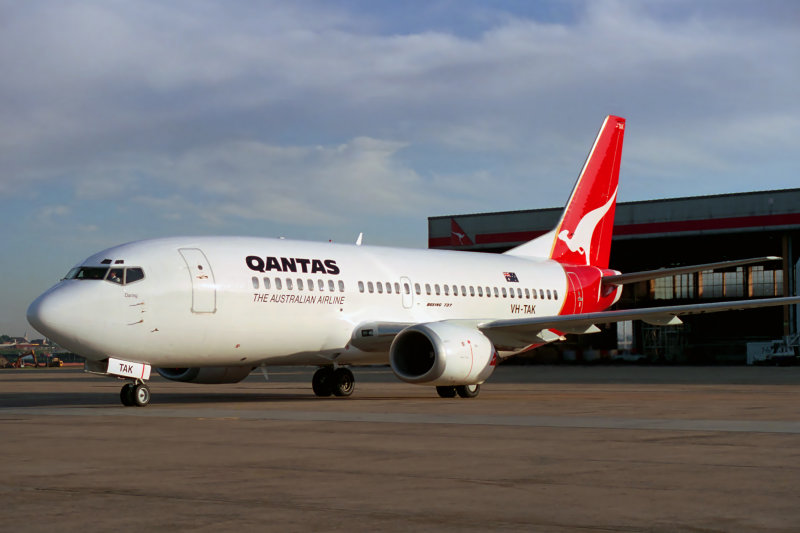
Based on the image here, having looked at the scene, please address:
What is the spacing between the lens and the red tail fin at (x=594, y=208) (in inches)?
1130

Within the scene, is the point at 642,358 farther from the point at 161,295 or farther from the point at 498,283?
the point at 161,295

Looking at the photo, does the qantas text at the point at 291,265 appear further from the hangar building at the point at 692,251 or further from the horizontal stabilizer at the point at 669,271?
the hangar building at the point at 692,251

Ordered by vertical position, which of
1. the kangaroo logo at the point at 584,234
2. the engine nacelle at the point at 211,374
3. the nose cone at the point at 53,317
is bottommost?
the engine nacelle at the point at 211,374

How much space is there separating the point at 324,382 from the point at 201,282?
4.89m

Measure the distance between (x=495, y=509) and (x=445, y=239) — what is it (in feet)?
169

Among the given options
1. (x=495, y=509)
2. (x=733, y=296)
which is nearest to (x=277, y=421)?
(x=495, y=509)

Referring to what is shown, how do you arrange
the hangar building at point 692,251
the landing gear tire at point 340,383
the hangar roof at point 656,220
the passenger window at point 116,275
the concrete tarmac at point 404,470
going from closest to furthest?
the concrete tarmac at point 404,470
the passenger window at point 116,275
the landing gear tire at point 340,383
the hangar roof at point 656,220
the hangar building at point 692,251

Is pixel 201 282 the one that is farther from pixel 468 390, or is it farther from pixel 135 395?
pixel 468 390

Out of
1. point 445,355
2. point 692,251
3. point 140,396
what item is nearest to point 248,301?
point 140,396

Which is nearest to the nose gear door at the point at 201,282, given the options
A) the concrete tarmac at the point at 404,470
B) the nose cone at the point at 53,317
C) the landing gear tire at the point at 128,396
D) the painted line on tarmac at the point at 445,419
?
the landing gear tire at the point at 128,396

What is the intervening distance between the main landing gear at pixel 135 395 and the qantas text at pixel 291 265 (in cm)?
323

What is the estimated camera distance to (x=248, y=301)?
63.0 ft

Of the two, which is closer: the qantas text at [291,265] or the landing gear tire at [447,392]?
the qantas text at [291,265]

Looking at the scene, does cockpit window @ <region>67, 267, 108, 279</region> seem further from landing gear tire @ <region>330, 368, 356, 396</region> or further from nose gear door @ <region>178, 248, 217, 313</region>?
landing gear tire @ <region>330, 368, 356, 396</region>
